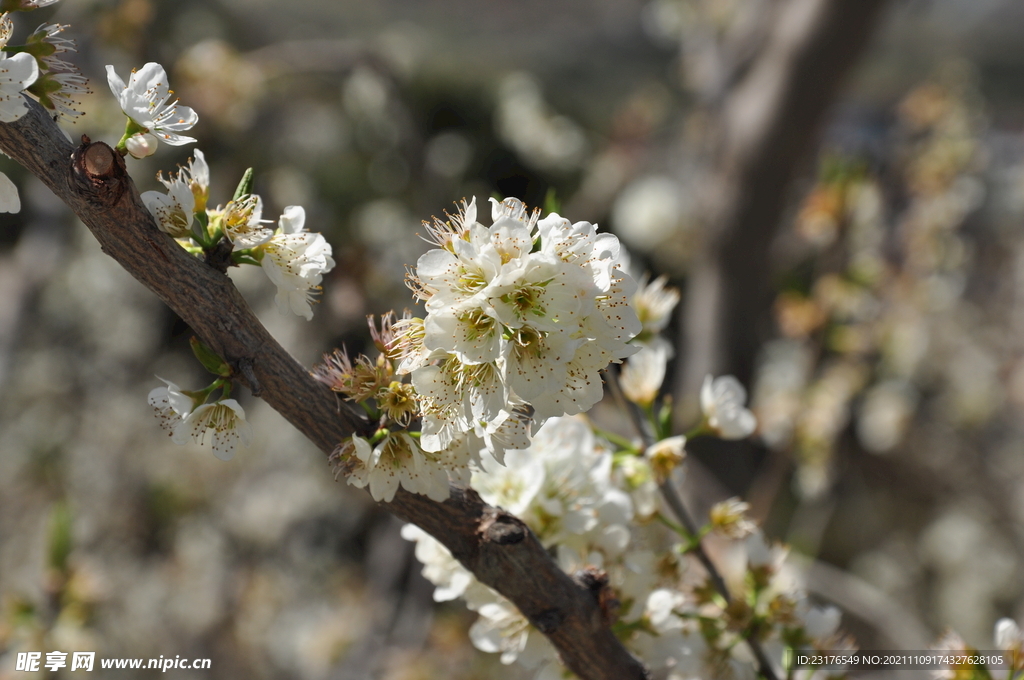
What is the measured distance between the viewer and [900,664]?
129 cm

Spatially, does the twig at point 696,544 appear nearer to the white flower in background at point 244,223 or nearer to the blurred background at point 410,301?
the white flower in background at point 244,223

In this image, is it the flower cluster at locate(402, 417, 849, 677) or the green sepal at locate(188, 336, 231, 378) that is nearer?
the green sepal at locate(188, 336, 231, 378)

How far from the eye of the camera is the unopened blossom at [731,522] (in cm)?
87

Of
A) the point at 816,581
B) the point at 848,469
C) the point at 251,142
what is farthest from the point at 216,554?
the point at 848,469

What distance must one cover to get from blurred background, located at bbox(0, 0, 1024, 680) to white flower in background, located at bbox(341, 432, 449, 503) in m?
0.94

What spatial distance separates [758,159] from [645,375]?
6.36ft

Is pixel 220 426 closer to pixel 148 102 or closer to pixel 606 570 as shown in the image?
pixel 148 102

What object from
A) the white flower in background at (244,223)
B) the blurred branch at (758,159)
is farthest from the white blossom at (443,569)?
the blurred branch at (758,159)

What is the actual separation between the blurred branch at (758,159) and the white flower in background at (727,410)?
181cm

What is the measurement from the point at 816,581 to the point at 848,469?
8.85ft

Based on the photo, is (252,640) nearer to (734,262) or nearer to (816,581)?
(816,581)

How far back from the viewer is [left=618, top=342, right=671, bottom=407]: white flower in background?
→ 2.93 feet

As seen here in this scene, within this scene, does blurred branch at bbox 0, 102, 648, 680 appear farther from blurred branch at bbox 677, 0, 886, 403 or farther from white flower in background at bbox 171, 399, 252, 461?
blurred branch at bbox 677, 0, 886, 403

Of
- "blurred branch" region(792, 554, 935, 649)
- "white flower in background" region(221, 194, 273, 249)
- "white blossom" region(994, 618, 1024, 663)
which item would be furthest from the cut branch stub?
"blurred branch" region(792, 554, 935, 649)
